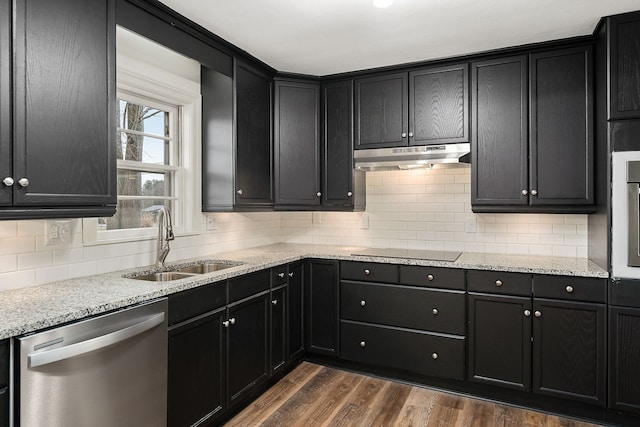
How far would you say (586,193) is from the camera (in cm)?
269

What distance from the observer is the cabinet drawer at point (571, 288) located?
95.3 inches

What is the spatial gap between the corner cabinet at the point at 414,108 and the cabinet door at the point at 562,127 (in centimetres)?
48

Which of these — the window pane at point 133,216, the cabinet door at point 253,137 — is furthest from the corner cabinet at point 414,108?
the window pane at point 133,216

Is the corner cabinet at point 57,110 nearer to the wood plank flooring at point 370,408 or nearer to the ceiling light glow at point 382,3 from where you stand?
the ceiling light glow at point 382,3

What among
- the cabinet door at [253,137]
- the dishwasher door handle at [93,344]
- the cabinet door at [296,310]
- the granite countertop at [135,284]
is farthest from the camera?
the cabinet door at [296,310]

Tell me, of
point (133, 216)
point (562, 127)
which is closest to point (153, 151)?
point (133, 216)

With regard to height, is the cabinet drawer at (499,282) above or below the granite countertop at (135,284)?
below

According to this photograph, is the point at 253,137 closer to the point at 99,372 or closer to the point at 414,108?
the point at 414,108

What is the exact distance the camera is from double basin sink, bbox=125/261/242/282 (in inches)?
95.8

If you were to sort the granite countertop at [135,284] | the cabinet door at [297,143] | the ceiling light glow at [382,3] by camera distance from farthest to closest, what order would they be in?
the cabinet door at [297,143], the ceiling light glow at [382,3], the granite countertop at [135,284]

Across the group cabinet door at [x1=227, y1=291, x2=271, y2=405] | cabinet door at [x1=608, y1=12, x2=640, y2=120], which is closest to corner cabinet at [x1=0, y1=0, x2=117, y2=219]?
cabinet door at [x1=227, y1=291, x2=271, y2=405]

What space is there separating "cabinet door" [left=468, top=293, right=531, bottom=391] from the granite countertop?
0.79 feet

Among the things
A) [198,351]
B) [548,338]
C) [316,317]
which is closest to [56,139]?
[198,351]

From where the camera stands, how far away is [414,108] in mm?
3168
